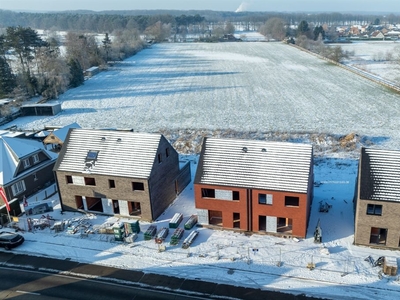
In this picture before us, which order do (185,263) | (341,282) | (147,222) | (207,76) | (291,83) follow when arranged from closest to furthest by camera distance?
1. (341,282)
2. (185,263)
3. (147,222)
4. (291,83)
5. (207,76)

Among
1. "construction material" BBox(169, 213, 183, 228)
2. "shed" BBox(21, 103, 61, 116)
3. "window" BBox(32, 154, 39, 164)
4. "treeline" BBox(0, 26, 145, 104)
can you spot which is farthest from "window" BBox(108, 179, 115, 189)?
"treeline" BBox(0, 26, 145, 104)

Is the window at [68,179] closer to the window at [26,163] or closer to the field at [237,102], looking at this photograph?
the window at [26,163]

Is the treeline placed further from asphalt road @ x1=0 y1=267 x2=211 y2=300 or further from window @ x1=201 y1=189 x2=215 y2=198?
window @ x1=201 y1=189 x2=215 y2=198

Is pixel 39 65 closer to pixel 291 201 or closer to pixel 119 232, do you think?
pixel 119 232

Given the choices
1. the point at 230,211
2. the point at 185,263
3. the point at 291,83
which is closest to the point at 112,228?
the point at 185,263

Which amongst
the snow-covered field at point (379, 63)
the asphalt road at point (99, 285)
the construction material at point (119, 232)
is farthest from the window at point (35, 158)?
the snow-covered field at point (379, 63)

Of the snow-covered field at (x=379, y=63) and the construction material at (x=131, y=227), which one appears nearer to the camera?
the construction material at (x=131, y=227)

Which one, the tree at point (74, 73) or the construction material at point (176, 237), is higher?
the tree at point (74, 73)

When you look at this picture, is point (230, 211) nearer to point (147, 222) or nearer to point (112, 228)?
point (147, 222)
